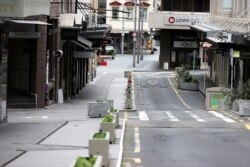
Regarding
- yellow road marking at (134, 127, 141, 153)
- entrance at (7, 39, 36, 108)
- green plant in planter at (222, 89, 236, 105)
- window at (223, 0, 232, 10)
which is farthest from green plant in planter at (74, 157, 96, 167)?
window at (223, 0, 232, 10)

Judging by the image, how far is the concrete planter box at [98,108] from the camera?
27.6 metres

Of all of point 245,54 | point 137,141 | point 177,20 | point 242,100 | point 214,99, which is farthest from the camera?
point 177,20

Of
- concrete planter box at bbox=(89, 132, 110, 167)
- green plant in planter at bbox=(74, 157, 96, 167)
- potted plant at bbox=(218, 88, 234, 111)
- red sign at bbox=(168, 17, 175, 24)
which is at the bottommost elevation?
potted plant at bbox=(218, 88, 234, 111)

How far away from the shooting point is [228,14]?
54656 millimetres

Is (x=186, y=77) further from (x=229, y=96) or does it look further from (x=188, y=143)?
(x=188, y=143)

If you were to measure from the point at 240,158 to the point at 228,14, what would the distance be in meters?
39.4

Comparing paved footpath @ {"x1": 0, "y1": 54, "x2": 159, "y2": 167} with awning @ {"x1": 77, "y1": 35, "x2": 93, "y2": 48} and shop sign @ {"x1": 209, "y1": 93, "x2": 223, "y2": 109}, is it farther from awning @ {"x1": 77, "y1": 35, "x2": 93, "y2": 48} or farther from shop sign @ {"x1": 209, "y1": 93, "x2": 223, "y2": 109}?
shop sign @ {"x1": 209, "y1": 93, "x2": 223, "y2": 109}

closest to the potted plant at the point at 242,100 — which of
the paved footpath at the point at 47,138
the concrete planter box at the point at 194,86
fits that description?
the paved footpath at the point at 47,138

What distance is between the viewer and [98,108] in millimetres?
27797

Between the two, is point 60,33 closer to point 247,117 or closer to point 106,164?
point 247,117

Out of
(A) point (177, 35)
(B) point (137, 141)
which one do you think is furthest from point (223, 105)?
(A) point (177, 35)

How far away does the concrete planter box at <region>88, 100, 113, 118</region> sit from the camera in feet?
90.7

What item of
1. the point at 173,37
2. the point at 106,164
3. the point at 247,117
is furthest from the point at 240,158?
the point at 173,37

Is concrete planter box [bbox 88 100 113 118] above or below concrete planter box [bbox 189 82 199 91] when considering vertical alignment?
above
